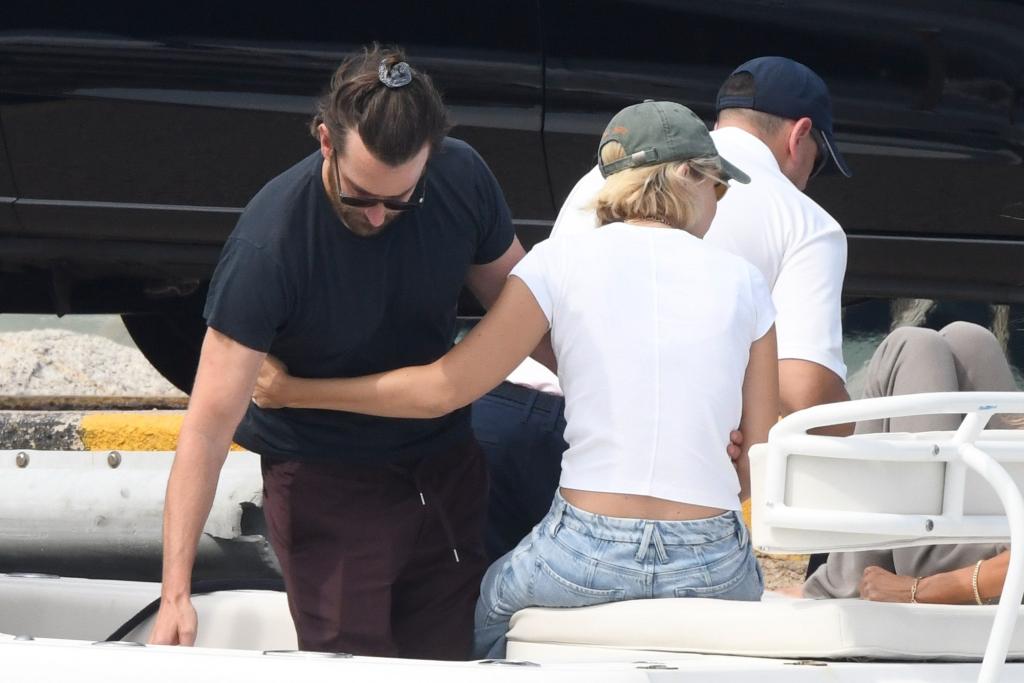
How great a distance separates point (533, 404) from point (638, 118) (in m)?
0.81

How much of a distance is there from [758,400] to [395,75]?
0.75 meters

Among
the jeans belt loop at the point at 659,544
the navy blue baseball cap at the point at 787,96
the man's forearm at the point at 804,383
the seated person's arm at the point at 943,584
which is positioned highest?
the navy blue baseball cap at the point at 787,96

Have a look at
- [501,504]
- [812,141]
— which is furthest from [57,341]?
[812,141]

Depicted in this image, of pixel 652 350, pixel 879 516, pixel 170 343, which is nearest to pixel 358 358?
pixel 652 350

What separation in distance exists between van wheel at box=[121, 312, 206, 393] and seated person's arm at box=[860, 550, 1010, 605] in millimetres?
2241

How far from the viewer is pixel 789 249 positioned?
297 cm

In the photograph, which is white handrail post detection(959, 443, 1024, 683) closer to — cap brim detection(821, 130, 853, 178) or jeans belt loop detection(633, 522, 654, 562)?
jeans belt loop detection(633, 522, 654, 562)

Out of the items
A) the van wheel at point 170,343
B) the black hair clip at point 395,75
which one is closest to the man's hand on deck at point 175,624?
the black hair clip at point 395,75

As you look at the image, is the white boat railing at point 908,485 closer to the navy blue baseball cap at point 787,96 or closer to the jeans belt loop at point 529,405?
the jeans belt loop at point 529,405

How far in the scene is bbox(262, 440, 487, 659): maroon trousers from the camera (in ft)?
9.14

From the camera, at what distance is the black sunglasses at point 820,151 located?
10.7ft

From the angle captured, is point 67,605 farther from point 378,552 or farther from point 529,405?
point 529,405

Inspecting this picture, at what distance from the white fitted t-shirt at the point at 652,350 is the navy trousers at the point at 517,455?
2.33ft

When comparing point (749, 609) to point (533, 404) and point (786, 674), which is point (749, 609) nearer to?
point (786, 674)
